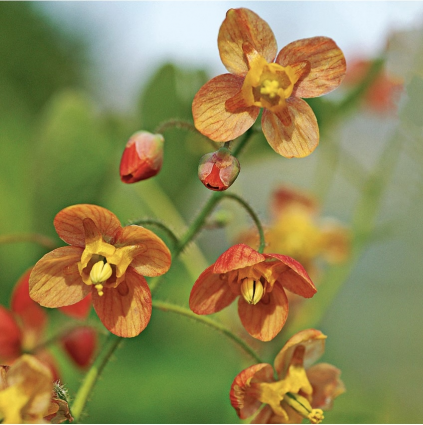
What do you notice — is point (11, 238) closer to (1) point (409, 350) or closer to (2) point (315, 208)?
(2) point (315, 208)

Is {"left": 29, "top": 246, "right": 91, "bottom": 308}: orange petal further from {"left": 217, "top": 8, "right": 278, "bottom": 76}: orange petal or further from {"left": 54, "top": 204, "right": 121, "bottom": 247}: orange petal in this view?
{"left": 217, "top": 8, "right": 278, "bottom": 76}: orange petal

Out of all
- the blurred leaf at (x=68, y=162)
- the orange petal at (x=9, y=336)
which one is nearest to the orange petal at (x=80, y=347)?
the orange petal at (x=9, y=336)

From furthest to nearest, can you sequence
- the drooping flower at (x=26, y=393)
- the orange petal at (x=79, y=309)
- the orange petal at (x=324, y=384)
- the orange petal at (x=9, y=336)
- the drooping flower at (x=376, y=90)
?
1. the drooping flower at (x=376, y=90)
2. the orange petal at (x=79, y=309)
3. the orange petal at (x=9, y=336)
4. the orange petal at (x=324, y=384)
5. the drooping flower at (x=26, y=393)

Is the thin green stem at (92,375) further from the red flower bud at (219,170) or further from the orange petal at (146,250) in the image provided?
the red flower bud at (219,170)

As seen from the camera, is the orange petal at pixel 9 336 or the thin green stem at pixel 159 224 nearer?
the thin green stem at pixel 159 224

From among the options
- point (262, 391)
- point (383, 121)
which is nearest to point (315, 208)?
point (383, 121)

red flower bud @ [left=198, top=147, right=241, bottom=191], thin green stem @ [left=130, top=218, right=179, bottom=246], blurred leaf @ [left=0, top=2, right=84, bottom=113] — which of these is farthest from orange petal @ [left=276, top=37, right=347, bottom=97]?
blurred leaf @ [left=0, top=2, right=84, bottom=113]

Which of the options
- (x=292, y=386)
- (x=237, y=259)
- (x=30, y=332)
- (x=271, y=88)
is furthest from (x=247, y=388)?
(x=30, y=332)
